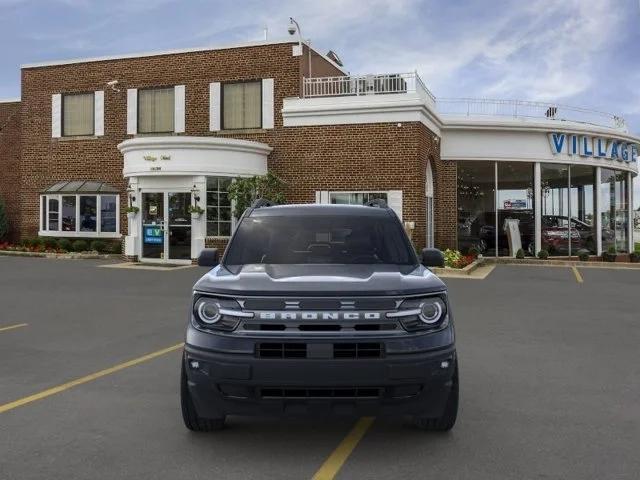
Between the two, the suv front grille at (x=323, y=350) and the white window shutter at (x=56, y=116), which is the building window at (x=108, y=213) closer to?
the white window shutter at (x=56, y=116)

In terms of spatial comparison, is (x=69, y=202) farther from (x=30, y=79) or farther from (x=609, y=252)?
(x=609, y=252)

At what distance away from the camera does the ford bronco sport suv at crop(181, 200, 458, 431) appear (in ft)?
13.3

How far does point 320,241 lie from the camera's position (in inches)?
221

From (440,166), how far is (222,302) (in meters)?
20.8

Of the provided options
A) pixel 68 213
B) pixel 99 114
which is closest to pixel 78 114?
pixel 99 114

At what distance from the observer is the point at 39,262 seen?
21344 millimetres

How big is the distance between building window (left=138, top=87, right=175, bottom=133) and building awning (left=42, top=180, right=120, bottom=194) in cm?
251

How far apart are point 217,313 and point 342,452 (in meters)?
1.26

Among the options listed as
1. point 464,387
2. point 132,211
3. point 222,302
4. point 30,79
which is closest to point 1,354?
point 222,302

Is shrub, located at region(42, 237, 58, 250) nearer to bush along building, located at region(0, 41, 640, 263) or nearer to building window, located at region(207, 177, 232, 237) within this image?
bush along building, located at region(0, 41, 640, 263)

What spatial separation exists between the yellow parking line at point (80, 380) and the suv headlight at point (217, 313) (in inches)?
89.6

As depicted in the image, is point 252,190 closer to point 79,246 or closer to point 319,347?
point 79,246

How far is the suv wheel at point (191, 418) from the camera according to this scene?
4543 millimetres

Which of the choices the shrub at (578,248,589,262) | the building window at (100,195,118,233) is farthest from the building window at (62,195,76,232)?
the shrub at (578,248,589,262)
